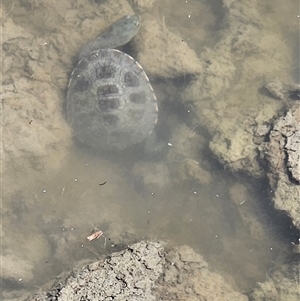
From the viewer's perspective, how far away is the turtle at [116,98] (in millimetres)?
3818

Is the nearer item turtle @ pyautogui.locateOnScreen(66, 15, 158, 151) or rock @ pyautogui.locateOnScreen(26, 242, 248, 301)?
rock @ pyautogui.locateOnScreen(26, 242, 248, 301)

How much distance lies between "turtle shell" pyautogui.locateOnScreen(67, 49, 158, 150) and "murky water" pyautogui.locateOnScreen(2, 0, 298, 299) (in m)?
0.14

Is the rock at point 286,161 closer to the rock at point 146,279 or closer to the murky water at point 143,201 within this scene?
the murky water at point 143,201

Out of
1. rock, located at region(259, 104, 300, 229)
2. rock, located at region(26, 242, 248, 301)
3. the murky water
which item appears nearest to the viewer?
rock, located at region(26, 242, 248, 301)

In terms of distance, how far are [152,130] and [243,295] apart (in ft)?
6.24

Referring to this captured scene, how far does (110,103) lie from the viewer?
378cm

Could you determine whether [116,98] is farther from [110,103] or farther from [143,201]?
[143,201]

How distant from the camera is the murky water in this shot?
10.5 ft

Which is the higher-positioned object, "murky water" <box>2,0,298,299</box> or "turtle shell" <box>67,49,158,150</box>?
"turtle shell" <box>67,49,158,150</box>

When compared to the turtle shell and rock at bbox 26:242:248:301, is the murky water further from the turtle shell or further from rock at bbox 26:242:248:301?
rock at bbox 26:242:248:301

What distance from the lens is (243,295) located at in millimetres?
2865

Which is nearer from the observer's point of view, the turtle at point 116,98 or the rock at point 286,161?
the rock at point 286,161

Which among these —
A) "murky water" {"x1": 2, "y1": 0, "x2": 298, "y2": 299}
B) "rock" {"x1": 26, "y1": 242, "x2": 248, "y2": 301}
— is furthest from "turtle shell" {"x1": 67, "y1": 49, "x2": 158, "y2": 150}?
"rock" {"x1": 26, "y1": 242, "x2": 248, "y2": 301}

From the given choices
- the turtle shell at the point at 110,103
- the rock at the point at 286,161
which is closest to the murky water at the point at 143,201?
the turtle shell at the point at 110,103
